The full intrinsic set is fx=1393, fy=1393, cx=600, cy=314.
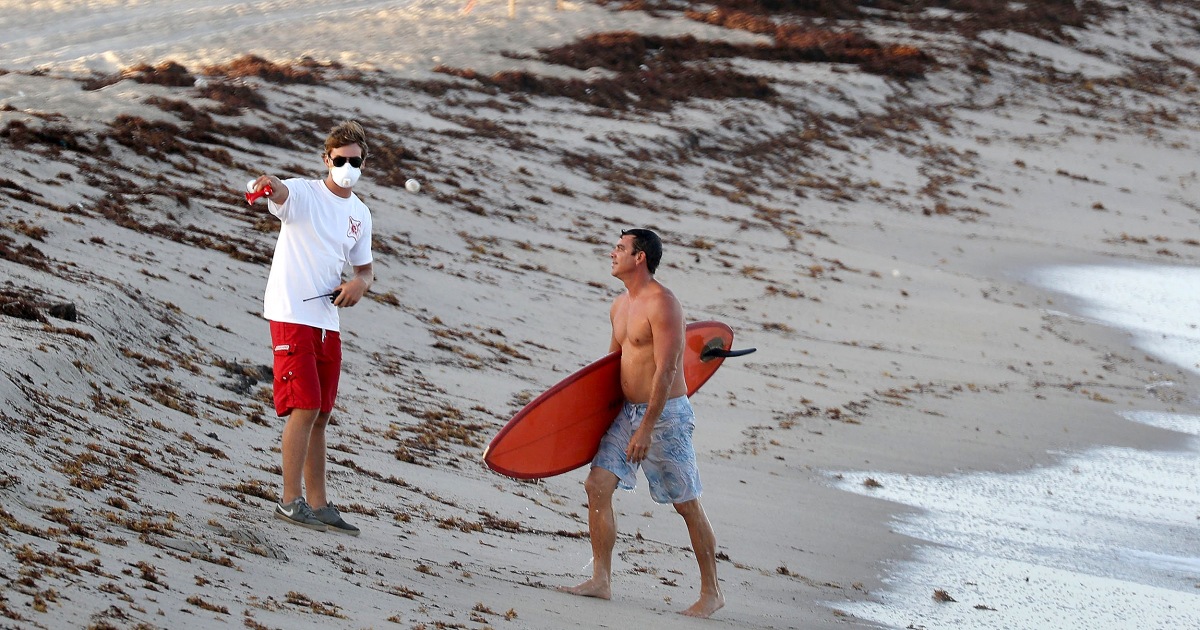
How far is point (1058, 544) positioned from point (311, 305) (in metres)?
4.49

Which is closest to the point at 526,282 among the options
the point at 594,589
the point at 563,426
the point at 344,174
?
the point at 563,426

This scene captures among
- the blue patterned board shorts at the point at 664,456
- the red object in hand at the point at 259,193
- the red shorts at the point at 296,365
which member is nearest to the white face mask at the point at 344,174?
the red object in hand at the point at 259,193

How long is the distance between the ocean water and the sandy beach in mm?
228

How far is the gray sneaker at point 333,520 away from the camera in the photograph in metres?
5.54

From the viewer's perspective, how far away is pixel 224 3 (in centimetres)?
2608

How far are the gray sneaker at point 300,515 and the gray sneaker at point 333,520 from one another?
0.09 feet

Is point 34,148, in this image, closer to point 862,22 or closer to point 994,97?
point 994,97

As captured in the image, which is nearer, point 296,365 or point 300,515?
point 296,365

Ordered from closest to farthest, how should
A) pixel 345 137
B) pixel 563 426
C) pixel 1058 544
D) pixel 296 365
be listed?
pixel 296 365 < pixel 345 137 < pixel 563 426 < pixel 1058 544

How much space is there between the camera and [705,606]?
5457mm

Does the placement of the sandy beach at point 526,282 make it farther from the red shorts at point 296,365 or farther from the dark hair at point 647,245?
the dark hair at point 647,245

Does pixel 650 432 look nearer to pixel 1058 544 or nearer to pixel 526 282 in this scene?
pixel 1058 544

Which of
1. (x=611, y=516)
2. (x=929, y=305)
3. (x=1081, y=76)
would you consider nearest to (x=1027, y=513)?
(x=611, y=516)

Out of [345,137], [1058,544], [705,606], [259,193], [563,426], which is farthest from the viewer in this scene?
[1058,544]
